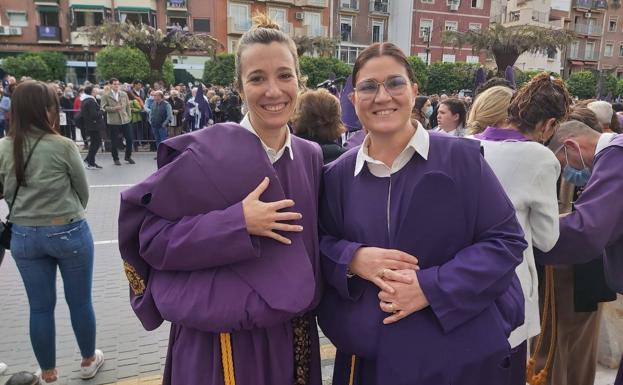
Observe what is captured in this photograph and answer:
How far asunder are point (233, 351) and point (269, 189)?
2.03 ft

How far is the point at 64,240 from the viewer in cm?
297

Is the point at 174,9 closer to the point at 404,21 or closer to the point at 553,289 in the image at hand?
the point at 404,21

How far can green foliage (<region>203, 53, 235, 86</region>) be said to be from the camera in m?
29.1

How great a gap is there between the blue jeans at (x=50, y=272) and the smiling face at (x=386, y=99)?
2.19 m

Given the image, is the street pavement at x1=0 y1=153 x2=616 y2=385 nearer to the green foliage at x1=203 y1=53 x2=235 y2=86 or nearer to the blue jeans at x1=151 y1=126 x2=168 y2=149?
the blue jeans at x1=151 y1=126 x2=168 y2=149

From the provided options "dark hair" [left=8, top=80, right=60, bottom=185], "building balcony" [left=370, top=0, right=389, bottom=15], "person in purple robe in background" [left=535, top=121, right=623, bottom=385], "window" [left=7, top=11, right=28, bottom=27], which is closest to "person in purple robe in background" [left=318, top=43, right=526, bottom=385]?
"person in purple robe in background" [left=535, top=121, right=623, bottom=385]

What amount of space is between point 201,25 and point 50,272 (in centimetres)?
3851

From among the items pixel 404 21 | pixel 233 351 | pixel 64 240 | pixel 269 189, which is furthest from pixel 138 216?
pixel 404 21

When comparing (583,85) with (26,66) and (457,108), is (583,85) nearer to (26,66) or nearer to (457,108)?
(457,108)

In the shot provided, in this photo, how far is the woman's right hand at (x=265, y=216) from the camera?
1654mm

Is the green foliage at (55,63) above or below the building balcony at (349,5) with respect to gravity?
below

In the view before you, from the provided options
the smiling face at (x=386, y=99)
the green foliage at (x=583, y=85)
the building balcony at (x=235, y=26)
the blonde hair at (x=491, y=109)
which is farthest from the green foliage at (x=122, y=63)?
the green foliage at (x=583, y=85)

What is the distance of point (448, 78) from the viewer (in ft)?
112

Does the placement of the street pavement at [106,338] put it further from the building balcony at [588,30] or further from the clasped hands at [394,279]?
the building balcony at [588,30]
